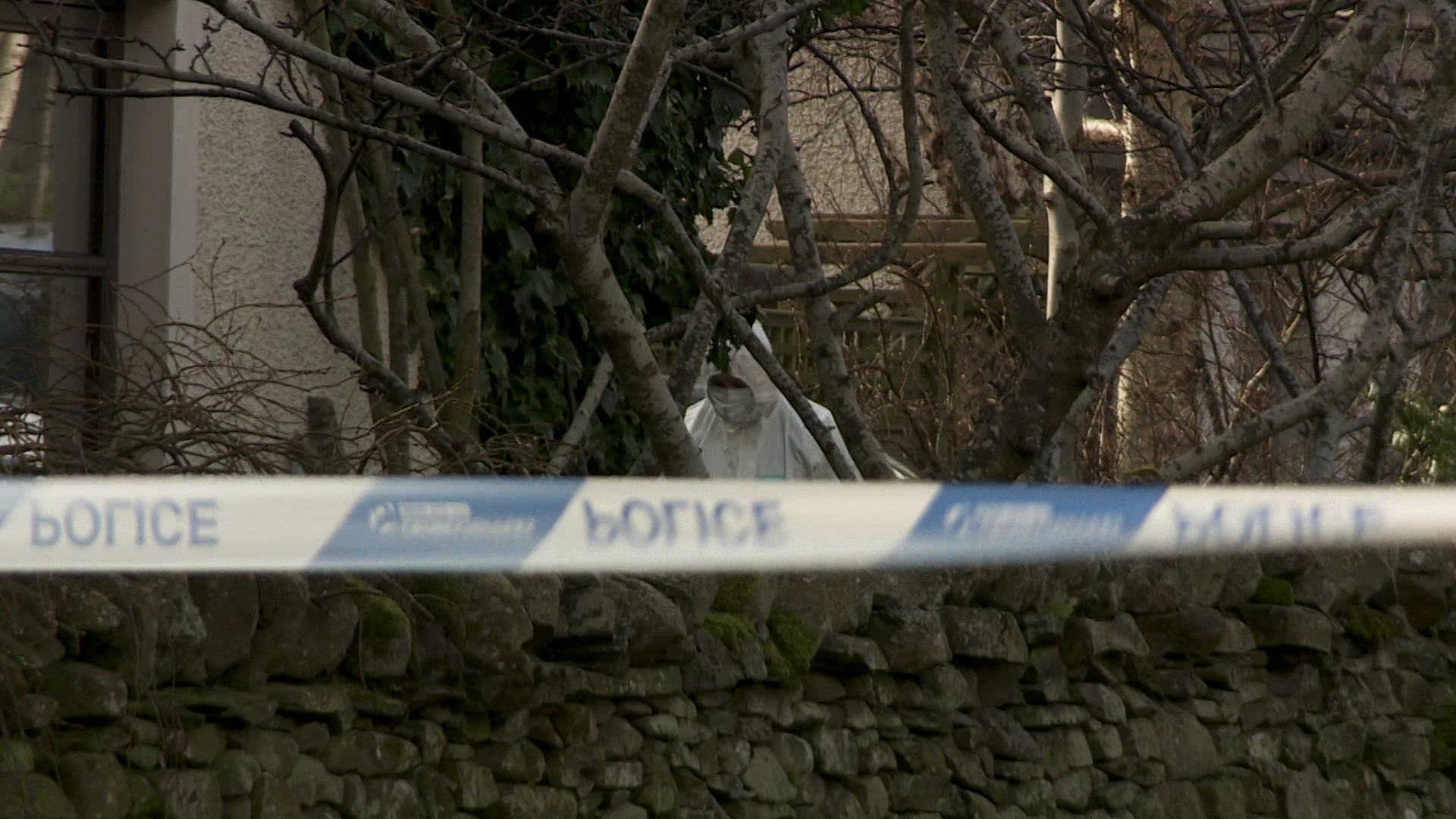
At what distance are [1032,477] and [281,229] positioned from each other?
2.77 metres

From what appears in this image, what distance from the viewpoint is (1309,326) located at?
616 cm

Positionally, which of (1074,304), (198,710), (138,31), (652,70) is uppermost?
(138,31)

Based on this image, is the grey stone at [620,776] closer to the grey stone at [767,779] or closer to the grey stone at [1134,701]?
the grey stone at [767,779]

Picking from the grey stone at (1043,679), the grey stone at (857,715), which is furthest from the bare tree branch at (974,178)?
the grey stone at (857,715)

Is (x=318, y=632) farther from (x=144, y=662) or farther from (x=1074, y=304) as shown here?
(x=1074, y=304)

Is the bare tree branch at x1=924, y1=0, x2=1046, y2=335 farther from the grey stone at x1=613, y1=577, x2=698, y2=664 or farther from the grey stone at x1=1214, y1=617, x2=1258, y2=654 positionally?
the grey stone at x1=613, y1=577, x2=698, y2=664

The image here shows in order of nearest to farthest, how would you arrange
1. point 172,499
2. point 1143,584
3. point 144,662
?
point 144,662 → point 172,499 → point 1143,584

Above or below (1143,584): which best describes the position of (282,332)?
above

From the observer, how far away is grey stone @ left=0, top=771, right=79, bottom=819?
8.86 feet

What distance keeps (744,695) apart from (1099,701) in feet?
4.26

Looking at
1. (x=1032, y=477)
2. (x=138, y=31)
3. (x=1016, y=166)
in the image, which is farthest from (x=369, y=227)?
(x=1016, y=166)

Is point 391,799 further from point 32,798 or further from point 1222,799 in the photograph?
point 1222,799

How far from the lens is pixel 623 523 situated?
4051 millimetres

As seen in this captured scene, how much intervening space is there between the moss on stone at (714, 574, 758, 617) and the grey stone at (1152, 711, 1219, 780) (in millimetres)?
1483
